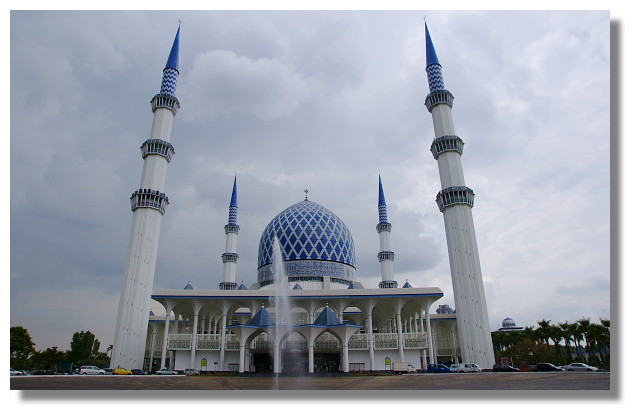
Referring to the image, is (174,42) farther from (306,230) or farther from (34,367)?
(34,367)

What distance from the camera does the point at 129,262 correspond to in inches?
962

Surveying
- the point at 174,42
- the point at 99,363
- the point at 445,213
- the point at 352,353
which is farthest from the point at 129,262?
the point at 99,363

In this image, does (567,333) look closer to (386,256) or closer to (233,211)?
(386,256)

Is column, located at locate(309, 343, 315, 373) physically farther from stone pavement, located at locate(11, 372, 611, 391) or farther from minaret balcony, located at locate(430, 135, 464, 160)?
minaret balcony, located at locate(430, 135, 464, 160)

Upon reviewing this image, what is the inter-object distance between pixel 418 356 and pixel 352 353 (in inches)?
152

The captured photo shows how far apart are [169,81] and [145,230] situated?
1035 centimetres

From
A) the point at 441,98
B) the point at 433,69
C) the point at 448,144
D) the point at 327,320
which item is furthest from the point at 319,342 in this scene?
the point at 433,69

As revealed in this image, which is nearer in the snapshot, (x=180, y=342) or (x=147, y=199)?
(x=147, y=199)

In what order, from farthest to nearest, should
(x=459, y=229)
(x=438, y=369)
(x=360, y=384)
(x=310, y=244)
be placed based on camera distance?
(x=310, y=244), (x=459, y=229), (x=438, y=369), (x=360, y=384)

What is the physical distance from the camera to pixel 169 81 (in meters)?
29.2

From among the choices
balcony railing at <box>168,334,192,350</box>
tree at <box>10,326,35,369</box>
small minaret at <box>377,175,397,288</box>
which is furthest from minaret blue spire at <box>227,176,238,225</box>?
tree at <box>10,326,35,369</box>

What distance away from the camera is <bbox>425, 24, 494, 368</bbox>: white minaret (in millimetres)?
22891

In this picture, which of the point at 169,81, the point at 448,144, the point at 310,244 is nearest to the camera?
the point at 448,144

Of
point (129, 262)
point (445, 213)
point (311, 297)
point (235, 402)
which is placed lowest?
point (235, 402)
